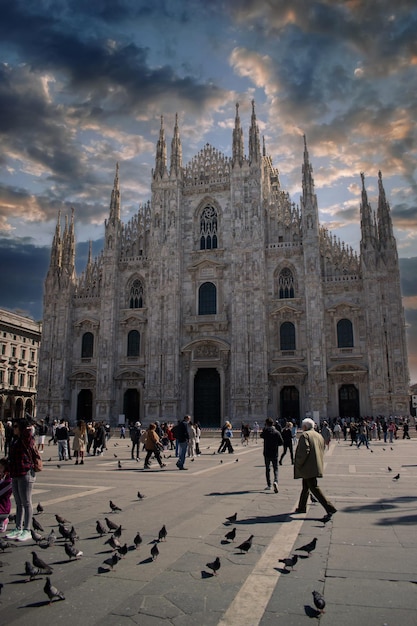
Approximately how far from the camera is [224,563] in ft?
18.6

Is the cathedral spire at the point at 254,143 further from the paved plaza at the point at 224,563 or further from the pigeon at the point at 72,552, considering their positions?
the pigeon at the point at 72,552

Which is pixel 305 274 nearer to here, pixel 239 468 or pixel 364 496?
pixel 239 468

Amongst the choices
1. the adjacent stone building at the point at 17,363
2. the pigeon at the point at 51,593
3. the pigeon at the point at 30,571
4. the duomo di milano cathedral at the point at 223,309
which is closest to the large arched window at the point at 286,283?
the duomo di milano cathedral at the point at 223,309

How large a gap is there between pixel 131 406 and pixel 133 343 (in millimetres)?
5205

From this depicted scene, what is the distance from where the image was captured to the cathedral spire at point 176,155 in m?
42.7

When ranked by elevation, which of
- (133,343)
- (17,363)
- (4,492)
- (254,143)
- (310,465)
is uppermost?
(254,143)

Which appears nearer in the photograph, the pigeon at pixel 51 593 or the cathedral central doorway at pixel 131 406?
the pigeon at pixel 51 593

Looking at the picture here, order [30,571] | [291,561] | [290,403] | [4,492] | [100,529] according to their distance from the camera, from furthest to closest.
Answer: [290,403], [4,492], [100,529], [291,561], [30,571]

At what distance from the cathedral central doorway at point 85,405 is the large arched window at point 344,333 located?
68.9ft

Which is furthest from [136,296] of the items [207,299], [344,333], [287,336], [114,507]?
[114,507]

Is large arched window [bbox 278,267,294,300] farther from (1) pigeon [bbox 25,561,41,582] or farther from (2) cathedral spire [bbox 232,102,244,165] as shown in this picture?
(1) pigeon [bbox 25,561,41,582]

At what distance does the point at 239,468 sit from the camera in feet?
50.7

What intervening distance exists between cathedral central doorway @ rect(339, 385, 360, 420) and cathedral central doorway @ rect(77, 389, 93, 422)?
806 inches

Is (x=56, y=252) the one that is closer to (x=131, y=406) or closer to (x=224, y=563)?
(x=131, y=406)
